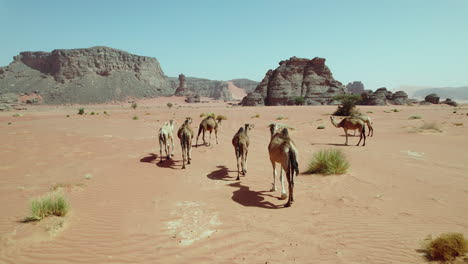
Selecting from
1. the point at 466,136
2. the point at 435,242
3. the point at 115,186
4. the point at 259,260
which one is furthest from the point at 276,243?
the point at 466,136

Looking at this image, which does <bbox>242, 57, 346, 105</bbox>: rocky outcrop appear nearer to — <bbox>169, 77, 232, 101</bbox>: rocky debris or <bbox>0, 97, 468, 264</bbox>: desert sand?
<bbox>0, 97, 468, 264</bbox>: desert sand

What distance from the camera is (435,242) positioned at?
12.8 feet

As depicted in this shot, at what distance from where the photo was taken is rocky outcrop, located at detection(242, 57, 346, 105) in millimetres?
77062

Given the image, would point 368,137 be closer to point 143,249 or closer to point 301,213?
point 301,213

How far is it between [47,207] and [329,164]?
7.88 m

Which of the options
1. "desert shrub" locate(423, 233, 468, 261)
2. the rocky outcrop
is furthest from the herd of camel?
the rocky outcrop

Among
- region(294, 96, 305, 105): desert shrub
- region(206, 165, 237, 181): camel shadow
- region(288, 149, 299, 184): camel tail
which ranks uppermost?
region(294, 96, 305, 105): desert shrub

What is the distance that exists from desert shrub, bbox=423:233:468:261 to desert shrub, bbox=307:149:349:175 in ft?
15.0

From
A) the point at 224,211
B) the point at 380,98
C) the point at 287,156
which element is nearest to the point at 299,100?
the point at 380,98

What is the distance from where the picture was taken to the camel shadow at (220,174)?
28.4ft

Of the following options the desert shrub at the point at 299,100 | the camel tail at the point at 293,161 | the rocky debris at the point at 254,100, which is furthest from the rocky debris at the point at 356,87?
the camel tail at the point at 293,161

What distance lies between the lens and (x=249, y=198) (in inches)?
266

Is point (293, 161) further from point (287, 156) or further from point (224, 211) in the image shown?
point (224, 211)

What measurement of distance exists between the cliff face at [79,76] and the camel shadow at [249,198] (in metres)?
100.0
